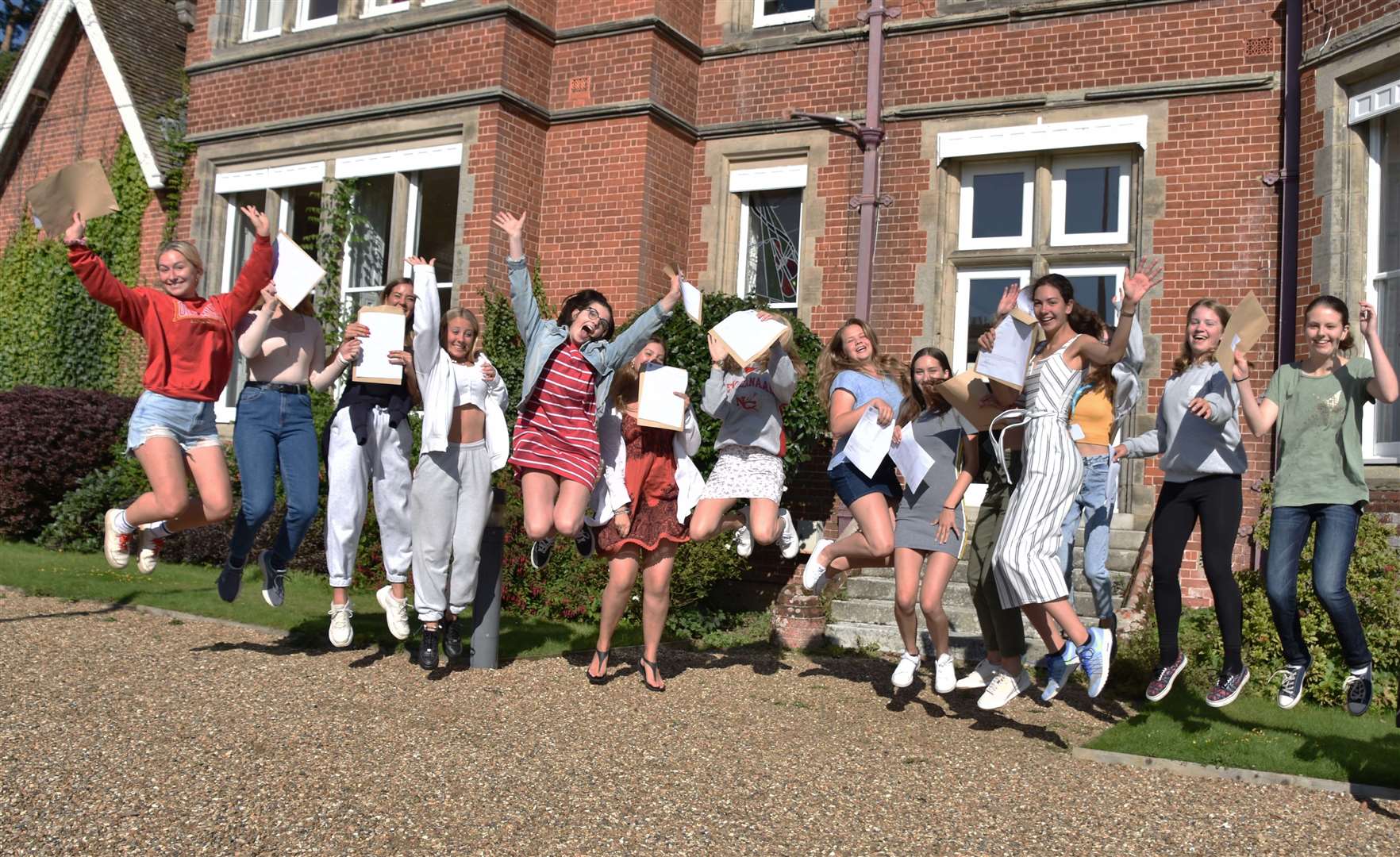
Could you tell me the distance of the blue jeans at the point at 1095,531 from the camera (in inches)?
300

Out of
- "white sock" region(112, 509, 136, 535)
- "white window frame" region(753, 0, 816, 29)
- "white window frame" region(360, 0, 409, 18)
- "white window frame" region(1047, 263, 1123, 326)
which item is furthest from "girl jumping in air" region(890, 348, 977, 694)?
"white window frame" region(360, 0, 409, 18)

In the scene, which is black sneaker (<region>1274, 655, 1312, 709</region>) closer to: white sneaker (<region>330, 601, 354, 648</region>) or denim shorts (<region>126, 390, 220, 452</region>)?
white sneaker (<region>330, 601, 354, 648</region>)

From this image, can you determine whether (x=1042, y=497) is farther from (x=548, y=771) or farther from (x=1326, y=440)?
(x=548, y=771)

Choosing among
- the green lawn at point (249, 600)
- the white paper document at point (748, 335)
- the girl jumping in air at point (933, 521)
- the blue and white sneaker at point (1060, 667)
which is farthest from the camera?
the green lawn at point (249, 600)

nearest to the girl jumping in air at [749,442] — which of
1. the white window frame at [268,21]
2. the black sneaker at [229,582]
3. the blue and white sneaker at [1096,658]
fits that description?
the blue and white sneaker at [1096,658]

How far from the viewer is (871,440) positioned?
6.75 m

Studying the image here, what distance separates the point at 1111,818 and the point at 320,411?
948cm

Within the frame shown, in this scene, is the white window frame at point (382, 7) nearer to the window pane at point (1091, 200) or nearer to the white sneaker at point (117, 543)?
the window pane at point (1091, 200)

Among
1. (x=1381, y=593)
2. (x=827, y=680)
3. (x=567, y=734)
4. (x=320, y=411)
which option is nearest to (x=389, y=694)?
(x=567, y=734)

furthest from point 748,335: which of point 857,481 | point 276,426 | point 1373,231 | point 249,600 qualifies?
point 1373,231

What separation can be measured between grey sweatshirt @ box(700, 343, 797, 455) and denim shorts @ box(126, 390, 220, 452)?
2.70 meters

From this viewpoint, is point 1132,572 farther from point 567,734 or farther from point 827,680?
point 567,734

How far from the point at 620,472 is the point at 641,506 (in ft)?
0.74

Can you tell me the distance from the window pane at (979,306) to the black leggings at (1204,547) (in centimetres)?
546
